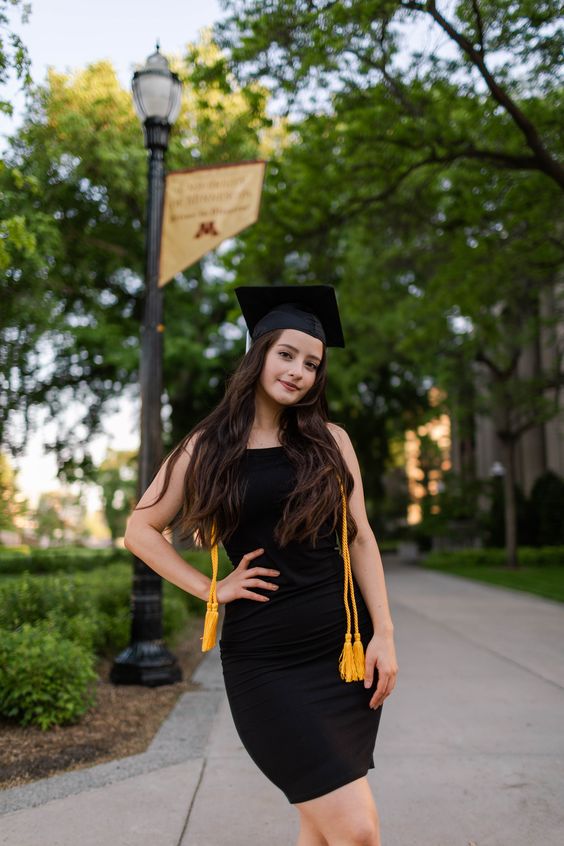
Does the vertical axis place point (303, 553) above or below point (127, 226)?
below

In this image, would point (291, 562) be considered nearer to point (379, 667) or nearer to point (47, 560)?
point (379, 667)

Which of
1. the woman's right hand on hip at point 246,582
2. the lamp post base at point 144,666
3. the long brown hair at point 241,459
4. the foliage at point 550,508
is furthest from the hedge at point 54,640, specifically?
the foliage at point 550,508

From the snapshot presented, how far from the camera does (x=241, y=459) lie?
250 cm

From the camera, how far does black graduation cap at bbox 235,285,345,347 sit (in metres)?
2.61

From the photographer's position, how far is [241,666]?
2.36 m

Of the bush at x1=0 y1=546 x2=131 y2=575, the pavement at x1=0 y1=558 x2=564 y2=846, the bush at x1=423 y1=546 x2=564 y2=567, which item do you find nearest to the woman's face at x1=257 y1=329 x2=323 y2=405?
the pavement at x1=0 y1=558 x2=564 y2=846

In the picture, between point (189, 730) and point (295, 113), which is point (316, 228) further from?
point (189, 730)

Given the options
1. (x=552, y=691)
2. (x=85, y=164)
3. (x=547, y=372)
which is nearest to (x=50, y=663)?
(x=552, y=691)

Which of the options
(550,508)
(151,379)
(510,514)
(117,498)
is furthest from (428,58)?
(117,498)

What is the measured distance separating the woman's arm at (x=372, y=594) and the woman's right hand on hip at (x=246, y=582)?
0.32m

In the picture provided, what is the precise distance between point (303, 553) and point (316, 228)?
32.4ft

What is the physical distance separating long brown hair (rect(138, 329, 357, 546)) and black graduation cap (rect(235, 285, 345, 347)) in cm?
6

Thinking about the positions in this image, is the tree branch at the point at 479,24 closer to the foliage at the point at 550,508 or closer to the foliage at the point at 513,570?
the foliage at the point at 513,570

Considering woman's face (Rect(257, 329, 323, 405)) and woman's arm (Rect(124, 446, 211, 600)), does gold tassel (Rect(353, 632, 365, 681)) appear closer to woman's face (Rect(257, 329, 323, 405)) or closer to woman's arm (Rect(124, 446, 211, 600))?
woman's arm (Rect(124, 446, 211, 600))
